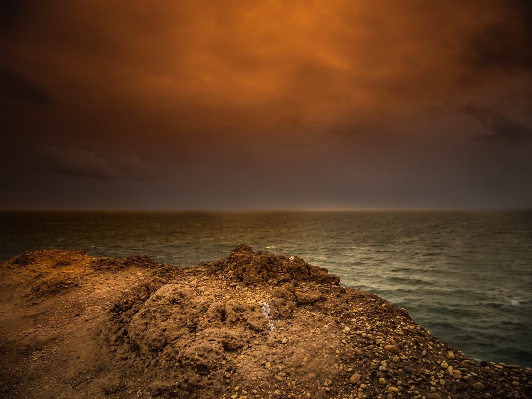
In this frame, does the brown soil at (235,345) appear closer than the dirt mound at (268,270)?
Yes

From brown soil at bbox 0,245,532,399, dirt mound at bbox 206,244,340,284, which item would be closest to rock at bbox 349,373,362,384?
brown soil at bbox 0,245,532,399

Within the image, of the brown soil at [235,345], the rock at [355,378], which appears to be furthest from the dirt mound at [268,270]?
the rock at [355,378]

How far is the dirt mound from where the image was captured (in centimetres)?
967

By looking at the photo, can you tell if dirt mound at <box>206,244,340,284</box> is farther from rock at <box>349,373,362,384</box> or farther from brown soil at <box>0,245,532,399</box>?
rock at <box>349,373,362,384</box>

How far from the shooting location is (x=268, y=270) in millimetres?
10047

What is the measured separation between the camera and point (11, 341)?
320 inches

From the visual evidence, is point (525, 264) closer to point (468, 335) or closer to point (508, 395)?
point (468, 335)

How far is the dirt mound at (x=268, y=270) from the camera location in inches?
381

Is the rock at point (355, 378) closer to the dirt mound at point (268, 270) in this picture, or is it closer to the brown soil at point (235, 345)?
the brown soil at point (235, 345)

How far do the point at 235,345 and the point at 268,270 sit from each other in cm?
348

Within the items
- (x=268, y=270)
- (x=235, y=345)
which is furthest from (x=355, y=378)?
(x=268, y=270)

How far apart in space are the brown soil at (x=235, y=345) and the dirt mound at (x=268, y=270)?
0.04 metres

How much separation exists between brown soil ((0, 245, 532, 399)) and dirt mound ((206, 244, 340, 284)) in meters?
0.04

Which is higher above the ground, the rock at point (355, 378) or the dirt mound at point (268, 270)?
the dirt mound at point (268, 270)
